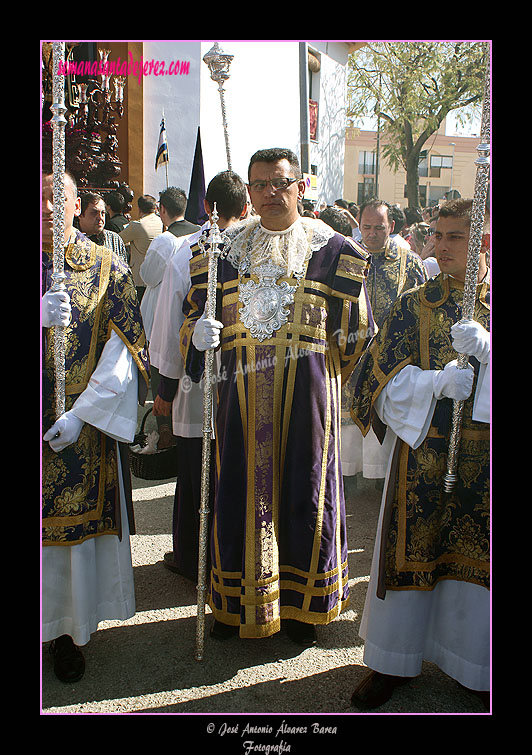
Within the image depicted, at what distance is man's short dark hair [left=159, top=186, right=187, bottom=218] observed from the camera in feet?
19.5

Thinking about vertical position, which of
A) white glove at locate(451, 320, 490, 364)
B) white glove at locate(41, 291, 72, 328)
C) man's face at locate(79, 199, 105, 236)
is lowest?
white glove at locate(451, 320, 490, 364)

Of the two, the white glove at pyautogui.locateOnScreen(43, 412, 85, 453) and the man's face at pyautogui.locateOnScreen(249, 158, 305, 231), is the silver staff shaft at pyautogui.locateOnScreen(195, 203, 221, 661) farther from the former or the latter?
the white glove at pyautogui.locateOnScreen(43, 412, 85, 453)

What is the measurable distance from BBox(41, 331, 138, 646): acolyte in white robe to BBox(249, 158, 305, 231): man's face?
0.92m

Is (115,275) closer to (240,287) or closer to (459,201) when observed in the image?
(240,287)

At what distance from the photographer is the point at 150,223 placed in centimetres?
759

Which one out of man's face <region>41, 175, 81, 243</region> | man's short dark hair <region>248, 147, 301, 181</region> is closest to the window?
man's short dark hair <region>248, 147, 301, 181</region>

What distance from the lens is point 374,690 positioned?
9.39ft

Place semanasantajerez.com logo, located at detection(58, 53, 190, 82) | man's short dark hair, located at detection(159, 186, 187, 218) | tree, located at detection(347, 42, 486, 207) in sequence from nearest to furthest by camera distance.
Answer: man's short dark hair, located at detection(159, 186, 187, 218), semanasantajerez.com logo, located at detection(58, 53, 190, 82), tree, located at detection(347, 42, 486, 207)

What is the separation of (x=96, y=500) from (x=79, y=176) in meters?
6.95

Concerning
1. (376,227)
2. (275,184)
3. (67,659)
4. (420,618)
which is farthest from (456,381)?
(376,227)

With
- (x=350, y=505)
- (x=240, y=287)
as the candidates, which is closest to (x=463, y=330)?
(x=240, y=287)

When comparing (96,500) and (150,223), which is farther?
(150,223)

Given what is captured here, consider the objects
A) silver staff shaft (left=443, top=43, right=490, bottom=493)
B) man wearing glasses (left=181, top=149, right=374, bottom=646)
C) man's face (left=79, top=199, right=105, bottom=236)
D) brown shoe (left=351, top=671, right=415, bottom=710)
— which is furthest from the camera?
man's face (left=79, top=199, right=105, bottom=236)

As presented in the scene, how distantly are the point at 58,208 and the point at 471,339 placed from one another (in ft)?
5.78
